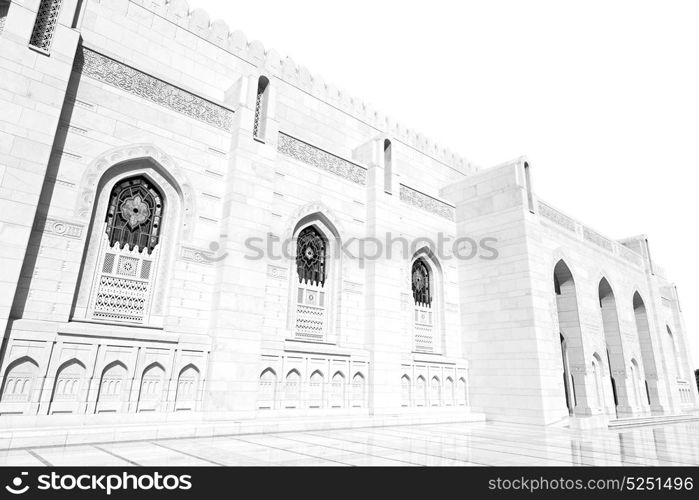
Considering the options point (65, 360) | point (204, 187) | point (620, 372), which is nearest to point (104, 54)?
point (204, 187)

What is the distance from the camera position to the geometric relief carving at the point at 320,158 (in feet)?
29.4

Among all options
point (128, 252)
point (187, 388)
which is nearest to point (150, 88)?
point (128, 252)

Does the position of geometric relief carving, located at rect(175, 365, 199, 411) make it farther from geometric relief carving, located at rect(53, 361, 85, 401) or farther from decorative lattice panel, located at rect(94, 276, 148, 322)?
geometric relief carving, located at rect(53, 361, 85, 401)

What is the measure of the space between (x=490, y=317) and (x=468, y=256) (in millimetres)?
1792

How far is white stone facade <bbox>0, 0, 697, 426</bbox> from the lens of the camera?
5.77 meters

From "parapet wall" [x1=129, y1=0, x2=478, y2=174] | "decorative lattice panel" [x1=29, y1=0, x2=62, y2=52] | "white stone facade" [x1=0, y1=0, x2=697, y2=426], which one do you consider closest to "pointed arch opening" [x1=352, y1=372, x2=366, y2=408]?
"white stone facade" [x1=0, y1=0, x2=697, y2=426]

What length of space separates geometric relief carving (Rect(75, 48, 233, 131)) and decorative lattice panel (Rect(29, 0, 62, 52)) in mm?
427

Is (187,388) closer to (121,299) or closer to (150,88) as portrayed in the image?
(121,299)

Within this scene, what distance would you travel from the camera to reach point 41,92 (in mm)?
5891

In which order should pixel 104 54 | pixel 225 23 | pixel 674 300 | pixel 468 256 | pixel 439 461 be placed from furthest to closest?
pixel 674 300 → pixel 468 256 → pixel 225 23 → pixel 104 54 → pixel 439 461

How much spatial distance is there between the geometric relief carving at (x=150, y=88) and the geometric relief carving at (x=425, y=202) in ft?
15.6

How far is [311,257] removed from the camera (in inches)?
359

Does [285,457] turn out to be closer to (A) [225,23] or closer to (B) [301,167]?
(B) [301,167]

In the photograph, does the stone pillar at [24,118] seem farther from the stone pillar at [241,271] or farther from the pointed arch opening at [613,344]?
the pointed arch opening at [613,344]
